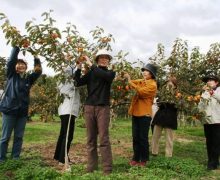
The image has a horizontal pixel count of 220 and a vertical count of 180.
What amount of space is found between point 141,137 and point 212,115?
1.55 meters

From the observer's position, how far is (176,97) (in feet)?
27.3

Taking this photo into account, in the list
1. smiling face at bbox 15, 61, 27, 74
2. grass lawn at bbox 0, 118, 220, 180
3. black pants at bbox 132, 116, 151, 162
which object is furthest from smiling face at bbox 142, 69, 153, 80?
smiling face at bbox 15, 61, 27, 74

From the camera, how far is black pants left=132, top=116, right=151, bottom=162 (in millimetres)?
7770

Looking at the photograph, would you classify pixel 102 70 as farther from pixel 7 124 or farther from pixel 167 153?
pixel 167 153

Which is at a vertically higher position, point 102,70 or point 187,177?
point 102,70

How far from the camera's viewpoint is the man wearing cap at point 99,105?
258 inches

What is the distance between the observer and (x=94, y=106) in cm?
663

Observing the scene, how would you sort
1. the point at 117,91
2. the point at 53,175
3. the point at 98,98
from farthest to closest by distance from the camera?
the point at 117,91 < the point at 98,98 < the point at 53,175

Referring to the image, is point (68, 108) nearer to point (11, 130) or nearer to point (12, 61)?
point (11, 130)

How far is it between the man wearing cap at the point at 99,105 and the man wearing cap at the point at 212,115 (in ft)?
7.64

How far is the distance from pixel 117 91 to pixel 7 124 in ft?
7.21

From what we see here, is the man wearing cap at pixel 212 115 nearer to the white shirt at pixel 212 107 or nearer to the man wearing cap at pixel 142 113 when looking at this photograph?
the white shirt at pixel 212 107

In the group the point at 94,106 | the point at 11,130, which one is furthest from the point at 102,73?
the point at 11,130

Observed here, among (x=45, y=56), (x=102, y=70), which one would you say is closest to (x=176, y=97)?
(x=102, y=70)
